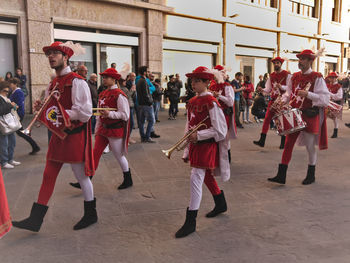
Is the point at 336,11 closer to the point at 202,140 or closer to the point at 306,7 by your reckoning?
the point at 306,7

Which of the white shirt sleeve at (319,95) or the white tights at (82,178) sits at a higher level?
the white shirt sleeve at (319,95)

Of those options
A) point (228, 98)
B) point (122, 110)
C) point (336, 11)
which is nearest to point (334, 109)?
point (228, 98)

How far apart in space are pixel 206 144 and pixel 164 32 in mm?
13655

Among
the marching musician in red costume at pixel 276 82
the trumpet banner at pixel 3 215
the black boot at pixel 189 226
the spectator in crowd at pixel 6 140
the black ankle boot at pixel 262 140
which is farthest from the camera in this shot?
the black ankle boot at pixel 262 140

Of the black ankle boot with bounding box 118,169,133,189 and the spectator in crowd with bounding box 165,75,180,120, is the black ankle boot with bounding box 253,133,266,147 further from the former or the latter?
the spectator in crowd with bounding box 165,75,180,120

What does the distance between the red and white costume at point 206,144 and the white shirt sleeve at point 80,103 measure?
1084 millimetres

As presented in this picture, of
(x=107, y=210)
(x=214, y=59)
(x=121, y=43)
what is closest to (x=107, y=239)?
(x=107, y=210)

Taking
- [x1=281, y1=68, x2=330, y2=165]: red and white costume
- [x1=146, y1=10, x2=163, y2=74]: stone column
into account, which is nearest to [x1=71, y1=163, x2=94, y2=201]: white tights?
[x1=281, y1=68, x2=330, y2=165]: red and white costume

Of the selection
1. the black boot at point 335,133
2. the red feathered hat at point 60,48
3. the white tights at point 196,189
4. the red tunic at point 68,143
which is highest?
the red feathered hat at point 60,48

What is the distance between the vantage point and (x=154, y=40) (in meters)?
15.8

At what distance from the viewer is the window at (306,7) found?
2354cm

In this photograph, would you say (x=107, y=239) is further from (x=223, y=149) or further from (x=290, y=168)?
(x=290, y=168)

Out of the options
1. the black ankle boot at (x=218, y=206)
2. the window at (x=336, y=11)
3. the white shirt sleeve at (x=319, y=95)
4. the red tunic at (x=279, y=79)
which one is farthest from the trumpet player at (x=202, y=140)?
the window at (x=336, y=11)

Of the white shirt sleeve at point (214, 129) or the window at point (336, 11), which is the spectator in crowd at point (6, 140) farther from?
the window at point (336, 11)
